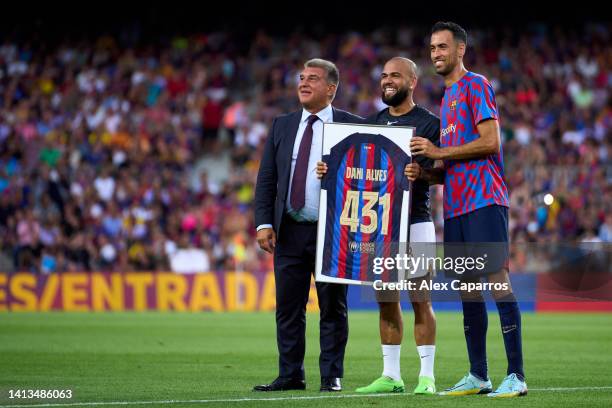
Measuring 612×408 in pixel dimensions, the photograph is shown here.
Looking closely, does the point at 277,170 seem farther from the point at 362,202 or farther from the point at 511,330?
the point at 511,330

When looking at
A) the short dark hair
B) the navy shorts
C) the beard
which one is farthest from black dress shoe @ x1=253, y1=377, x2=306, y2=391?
the short dark hair

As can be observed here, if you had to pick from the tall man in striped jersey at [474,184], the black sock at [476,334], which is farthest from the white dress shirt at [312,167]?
the black sock at [476,334]

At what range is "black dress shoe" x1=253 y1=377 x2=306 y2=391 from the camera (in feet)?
29.0

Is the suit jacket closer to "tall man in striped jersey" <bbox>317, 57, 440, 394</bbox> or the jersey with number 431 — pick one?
"tall man in striped jersey" <bbox>317, 57, 440, 394</bbox>

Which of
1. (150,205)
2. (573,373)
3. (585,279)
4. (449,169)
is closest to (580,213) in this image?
(585,279)

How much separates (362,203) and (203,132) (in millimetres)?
21100

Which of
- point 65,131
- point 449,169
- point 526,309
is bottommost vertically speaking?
point 526,309

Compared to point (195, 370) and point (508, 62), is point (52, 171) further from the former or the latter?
point (195, 370)

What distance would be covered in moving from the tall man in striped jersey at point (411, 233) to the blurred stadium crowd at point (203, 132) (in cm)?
1523

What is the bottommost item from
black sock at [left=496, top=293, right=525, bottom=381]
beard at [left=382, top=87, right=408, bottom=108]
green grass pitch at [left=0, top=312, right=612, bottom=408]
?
green grass pitch at [left=0, top=312, right=612, bottom=408]

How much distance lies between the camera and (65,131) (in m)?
28.8

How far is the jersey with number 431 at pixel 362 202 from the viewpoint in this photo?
8.34m

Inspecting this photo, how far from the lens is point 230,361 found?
39.8ft

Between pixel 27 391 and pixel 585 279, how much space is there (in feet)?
41.0
